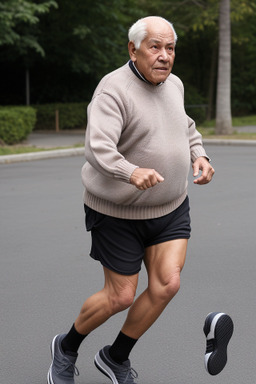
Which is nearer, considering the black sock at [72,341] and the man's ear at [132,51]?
the man's ear at [132,51]

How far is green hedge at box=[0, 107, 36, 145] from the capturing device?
21281 millimetres

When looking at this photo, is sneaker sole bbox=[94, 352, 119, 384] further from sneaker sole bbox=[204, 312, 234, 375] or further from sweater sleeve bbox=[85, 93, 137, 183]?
sweater sleeve bbox=[85, 93, 137, 183]

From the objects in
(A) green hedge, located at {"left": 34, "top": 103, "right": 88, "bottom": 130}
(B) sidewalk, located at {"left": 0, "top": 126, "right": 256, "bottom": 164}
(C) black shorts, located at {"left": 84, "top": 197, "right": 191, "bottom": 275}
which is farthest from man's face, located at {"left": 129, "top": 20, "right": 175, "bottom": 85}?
(A) green hedge, located at {"left": 34, "top": 103, "right": 88, "bottom": 130}

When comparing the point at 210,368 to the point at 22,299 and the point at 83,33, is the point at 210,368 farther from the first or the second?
the point at 83,33

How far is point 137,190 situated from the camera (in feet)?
11.9

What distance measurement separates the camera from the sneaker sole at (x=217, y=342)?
373 cm

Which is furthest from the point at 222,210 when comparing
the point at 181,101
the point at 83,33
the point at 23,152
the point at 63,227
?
the point at 83,33

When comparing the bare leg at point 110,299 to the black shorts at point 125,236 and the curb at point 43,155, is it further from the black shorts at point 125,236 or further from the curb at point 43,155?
the curb at point 43,155

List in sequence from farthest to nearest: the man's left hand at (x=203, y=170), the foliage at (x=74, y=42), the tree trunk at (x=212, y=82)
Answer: the tree trunk at (x=212, y=82)
the foliage at (x=74, y=42)
the man's left hand at (x=203, y=170)

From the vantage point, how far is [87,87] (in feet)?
103

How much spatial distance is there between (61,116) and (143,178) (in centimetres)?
2499

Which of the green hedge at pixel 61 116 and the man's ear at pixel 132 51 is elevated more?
the man's ear at pixel 132 51

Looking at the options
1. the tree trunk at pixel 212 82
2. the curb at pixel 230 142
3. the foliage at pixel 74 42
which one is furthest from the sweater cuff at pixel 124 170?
the tree trunk at pixel 212 82

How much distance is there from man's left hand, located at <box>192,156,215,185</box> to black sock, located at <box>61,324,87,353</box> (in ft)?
3.12
